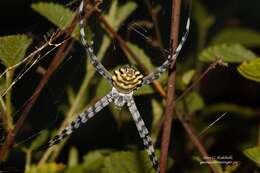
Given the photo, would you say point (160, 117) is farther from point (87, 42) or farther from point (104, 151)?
point (87, 42)

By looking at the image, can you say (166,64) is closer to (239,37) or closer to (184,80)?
(184,80)

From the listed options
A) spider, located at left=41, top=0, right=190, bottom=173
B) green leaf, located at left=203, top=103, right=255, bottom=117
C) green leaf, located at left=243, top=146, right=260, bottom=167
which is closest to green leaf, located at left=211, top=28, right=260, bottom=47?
green leaf, located at left=203, top=103, right=255, bottom=117

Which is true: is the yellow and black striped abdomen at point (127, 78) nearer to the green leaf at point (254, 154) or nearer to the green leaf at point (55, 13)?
the green leaf at point (55, 13)

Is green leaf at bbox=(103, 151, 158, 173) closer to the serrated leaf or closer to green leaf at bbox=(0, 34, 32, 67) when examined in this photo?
the serrated leaf

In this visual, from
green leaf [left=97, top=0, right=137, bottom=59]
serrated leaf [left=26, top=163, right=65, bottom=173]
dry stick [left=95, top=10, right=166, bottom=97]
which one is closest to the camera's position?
serrated leaf [left=26, top=163, right=65, bottom=173]

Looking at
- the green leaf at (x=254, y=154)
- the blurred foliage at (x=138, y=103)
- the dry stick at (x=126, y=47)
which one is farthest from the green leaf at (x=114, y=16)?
the green leaf at (x=254, y=154)

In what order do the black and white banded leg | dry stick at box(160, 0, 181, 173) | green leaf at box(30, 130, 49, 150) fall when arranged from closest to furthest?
1. dry stick at box(160, 0, 181, 173)
2. the black and white banded leg
3. green leaf at box(30, 130, 49, 150)

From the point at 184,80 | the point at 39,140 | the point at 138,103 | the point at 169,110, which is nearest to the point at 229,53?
the point at 184,80
